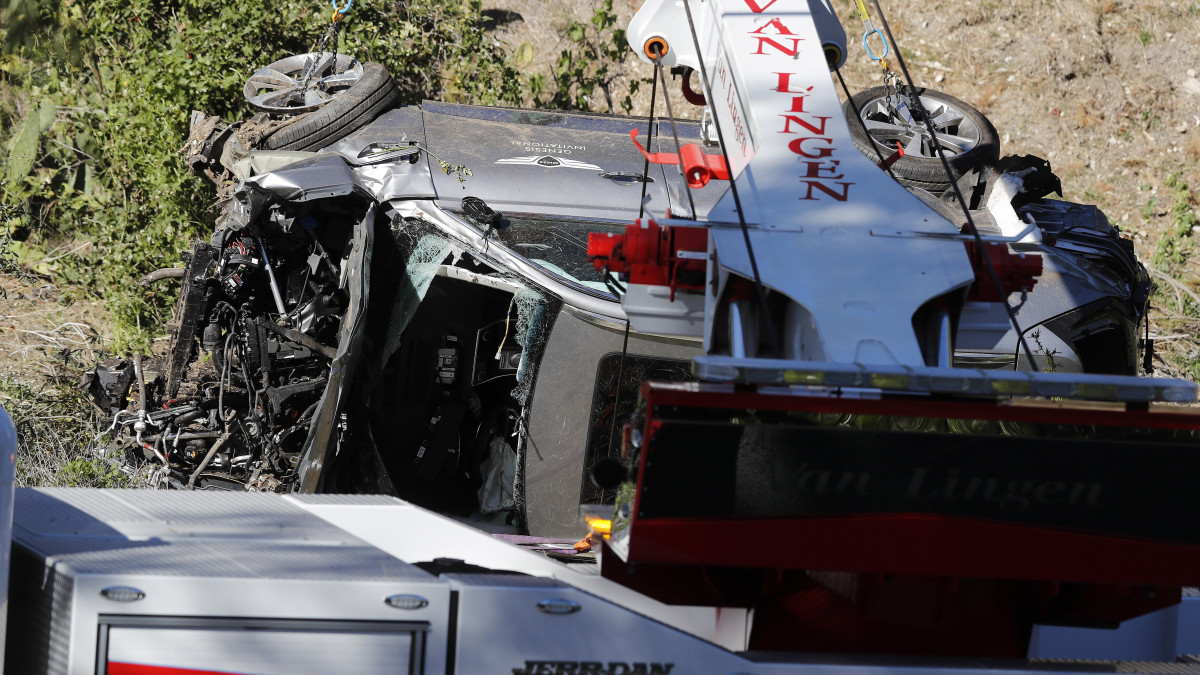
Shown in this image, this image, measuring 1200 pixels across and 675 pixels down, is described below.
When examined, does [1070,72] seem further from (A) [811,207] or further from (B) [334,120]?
(A) [811,207]

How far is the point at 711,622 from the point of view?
379 centimetres

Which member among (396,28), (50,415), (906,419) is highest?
(396,28)

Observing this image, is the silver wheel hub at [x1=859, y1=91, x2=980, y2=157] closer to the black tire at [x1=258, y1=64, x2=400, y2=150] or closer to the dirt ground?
the black tire at [x1=258, y1=64, x2=400, y2=150]

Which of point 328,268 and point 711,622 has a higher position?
point 328,268

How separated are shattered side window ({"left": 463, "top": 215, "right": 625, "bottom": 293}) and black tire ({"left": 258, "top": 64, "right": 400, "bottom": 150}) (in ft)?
4.54

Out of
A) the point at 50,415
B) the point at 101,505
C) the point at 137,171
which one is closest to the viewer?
the point at 101,505

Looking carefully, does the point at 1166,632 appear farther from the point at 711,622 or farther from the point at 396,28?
the point at 396,28

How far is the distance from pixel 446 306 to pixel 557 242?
98cm

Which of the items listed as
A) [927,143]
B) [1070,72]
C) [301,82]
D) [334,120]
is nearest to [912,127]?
[927,143]

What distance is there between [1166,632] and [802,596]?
153 centimetres

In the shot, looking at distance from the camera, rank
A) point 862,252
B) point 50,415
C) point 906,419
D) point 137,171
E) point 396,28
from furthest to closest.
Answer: point 396,28 < point 137,171 < point 50,415 < point 862,252 < point 906,419

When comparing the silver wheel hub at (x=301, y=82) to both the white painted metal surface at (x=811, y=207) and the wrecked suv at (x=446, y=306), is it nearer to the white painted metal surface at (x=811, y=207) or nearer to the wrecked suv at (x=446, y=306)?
the wrecked suv at (x=446, y=306)

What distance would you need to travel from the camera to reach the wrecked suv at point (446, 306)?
18.3ft

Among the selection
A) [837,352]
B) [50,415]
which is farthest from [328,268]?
[837,352]
